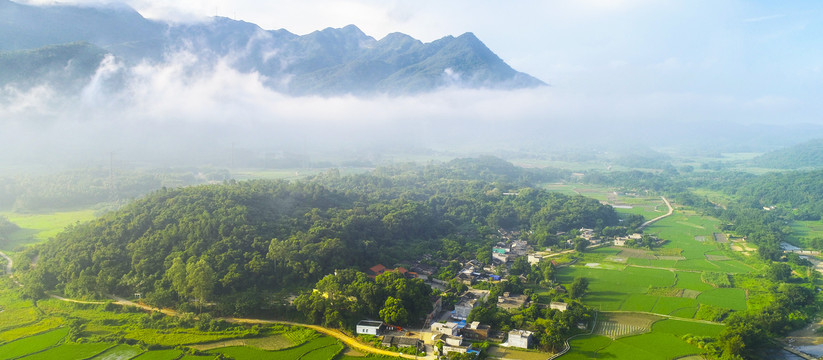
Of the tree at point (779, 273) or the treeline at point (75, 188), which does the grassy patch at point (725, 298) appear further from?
the treeline at point (75, 188)

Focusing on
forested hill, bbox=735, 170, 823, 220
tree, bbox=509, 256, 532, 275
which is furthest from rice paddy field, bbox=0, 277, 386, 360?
forested hill, bbox=735, 170, 823, 220

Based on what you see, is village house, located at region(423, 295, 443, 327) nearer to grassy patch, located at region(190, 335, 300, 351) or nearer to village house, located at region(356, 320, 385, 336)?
village house, located at region(356, 320, 385, 336)

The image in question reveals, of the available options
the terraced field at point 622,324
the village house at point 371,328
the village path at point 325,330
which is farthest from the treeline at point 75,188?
the terraced field at point 622,324

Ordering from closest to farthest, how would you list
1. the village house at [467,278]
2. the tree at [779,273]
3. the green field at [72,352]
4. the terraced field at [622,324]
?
the green field at [72,352] → the terraced field at [622,324] → the village house at [467,278] → the tree at [779,273]

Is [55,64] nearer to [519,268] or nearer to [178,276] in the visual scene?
[178,276]

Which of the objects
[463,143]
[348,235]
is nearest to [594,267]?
[348,235]

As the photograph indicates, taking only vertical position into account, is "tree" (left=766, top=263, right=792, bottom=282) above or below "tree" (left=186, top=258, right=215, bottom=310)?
below

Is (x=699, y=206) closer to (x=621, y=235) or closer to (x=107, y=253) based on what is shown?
(x=621, y=235)
